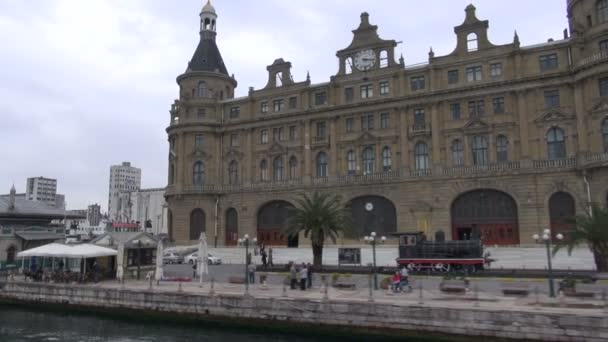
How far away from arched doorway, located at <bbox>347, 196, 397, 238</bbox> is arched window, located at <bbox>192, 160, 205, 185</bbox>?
70.2 ft

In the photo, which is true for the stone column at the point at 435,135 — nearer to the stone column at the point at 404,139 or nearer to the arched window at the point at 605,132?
the stone column at the point at 404,139

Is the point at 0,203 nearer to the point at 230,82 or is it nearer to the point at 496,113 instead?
the point at 230,82

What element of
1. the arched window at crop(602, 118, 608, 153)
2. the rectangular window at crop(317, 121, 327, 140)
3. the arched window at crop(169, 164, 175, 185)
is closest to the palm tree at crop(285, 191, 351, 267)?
the rectangular window at crop(317, 121, 327, 140)

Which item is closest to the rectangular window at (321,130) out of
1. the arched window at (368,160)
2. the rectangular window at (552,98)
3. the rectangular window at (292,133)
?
the rectangular window at (292,133)

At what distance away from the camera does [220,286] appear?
105 ft

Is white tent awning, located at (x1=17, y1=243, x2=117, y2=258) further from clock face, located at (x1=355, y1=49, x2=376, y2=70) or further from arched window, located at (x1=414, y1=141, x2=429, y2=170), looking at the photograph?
clock face, located at (x1=355, y1=49, x2=376, y2=70)

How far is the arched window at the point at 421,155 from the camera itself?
52.2 meters

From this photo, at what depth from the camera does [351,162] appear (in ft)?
186

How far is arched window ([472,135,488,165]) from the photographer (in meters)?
49.6

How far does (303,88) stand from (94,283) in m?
34.9

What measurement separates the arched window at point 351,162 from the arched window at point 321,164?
2967 mm

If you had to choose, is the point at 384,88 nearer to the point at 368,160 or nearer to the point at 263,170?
the point at 368,160

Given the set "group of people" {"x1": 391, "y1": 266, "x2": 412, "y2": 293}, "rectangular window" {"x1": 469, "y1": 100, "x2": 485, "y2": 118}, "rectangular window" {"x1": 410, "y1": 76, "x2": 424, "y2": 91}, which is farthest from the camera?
"rectangular window" {"x1": 410, "y1": 76, "x2": 424, "y2": 91}

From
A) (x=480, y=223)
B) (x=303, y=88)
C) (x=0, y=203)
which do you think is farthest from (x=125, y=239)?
(x=480, y=223)
